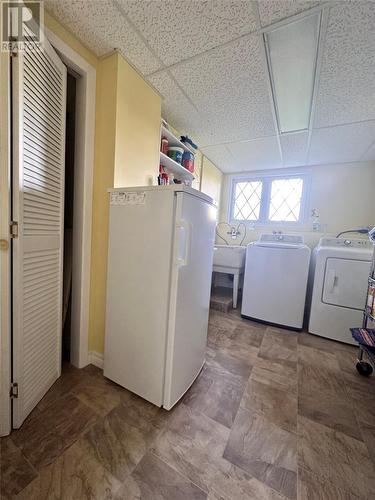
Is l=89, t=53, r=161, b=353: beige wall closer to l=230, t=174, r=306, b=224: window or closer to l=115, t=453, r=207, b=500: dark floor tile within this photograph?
l=115, t=453, r=207, b=500: dark floor tile

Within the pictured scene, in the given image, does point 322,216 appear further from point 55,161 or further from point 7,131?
point 7,131

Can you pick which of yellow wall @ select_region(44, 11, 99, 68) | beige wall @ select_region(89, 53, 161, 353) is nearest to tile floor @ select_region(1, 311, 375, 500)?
beige wall @ select_region(89, 53, 161, 353)

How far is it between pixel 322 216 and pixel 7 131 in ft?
10.8

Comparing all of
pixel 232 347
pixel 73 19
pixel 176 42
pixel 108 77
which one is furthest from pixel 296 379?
pixel 73 19

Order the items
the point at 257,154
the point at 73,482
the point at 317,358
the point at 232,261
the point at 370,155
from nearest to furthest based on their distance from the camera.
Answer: the point at 73,482 < the point at 317,358 < the point at 370,155 < the point at 257,154 < the point at 232,261

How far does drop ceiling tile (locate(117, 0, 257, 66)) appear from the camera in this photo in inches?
37.6

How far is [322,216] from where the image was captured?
278 cm

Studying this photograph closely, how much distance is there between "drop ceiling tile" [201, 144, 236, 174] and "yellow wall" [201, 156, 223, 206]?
7 centimetres

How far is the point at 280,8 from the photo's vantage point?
0.96 meters

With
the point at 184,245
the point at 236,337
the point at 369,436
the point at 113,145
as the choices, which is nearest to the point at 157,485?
the point at 184,245

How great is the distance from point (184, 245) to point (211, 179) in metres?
2.25

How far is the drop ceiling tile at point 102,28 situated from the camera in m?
0.99

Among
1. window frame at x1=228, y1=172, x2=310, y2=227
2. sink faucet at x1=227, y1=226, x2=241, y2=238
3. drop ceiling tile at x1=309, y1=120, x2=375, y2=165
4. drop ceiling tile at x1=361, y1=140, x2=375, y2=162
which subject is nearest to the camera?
drop ceiling tile at x1=309, y1=120, x2=375, y2=165

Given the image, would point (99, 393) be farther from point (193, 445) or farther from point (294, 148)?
point (294, 148)
